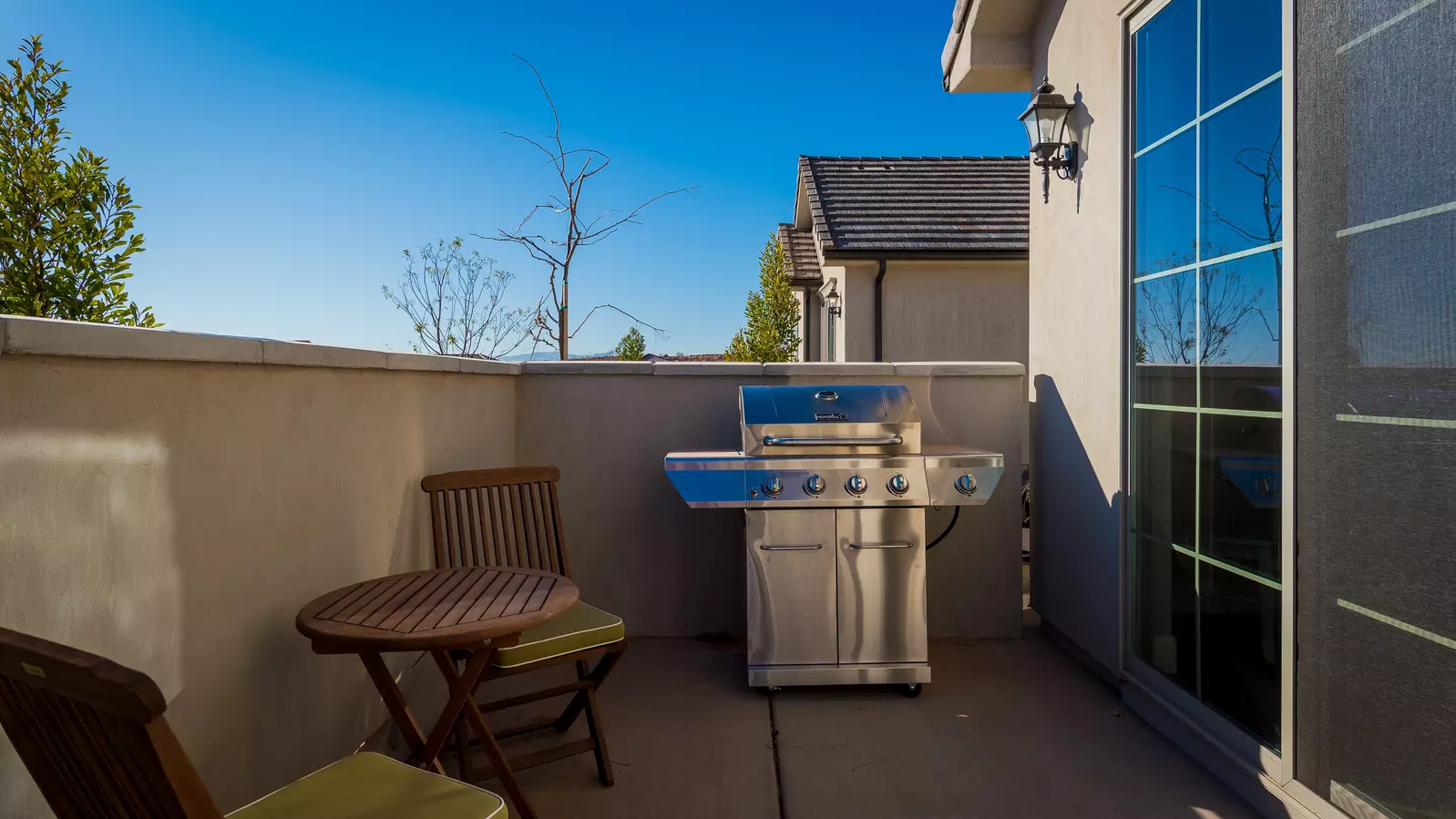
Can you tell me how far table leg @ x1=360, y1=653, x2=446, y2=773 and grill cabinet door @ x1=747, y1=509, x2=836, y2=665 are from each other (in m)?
1.76

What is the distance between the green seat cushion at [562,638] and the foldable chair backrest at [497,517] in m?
0.40

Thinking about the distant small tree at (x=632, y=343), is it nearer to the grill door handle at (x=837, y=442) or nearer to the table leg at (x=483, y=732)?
the grill door handle at (x=837, y=442)

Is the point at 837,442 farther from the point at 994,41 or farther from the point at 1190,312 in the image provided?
the point at 994,41

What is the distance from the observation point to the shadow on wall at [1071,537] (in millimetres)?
3721

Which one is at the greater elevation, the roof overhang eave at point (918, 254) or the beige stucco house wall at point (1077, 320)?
the roof overhang eave at point (918, 254)

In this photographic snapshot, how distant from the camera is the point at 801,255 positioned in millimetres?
13516

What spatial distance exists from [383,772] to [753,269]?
612 inches

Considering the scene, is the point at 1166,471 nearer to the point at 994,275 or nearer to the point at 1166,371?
the point at 1166,371

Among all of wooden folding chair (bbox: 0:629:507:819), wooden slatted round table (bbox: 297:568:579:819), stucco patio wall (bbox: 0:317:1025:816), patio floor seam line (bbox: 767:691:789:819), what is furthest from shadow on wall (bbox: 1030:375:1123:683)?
wooden folding chair (bbox: 0:629:507:819)

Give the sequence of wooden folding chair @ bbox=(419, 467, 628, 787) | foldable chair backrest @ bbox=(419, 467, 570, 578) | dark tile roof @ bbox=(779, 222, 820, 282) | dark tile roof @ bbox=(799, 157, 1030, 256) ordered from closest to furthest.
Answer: wooden folding chair @ bbox=(419, 467, 628, 787), foldable chair backrest @ bbox=(419, 467, 570, 578), dark tile roof @ bbox=(799, 157, 1030, 256), dark tile roof @ bbox=(779, 222, 820, 282)

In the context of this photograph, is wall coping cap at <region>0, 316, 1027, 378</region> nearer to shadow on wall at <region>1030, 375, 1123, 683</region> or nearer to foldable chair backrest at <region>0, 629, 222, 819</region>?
shadow on wall at <region>1030, 375, 1123, 683</region>

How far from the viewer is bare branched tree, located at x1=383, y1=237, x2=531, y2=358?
8219mm

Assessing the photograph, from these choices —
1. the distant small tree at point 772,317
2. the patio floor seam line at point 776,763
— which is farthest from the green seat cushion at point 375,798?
the distant small tree at point 772,317

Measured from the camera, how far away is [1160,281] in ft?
10.7
